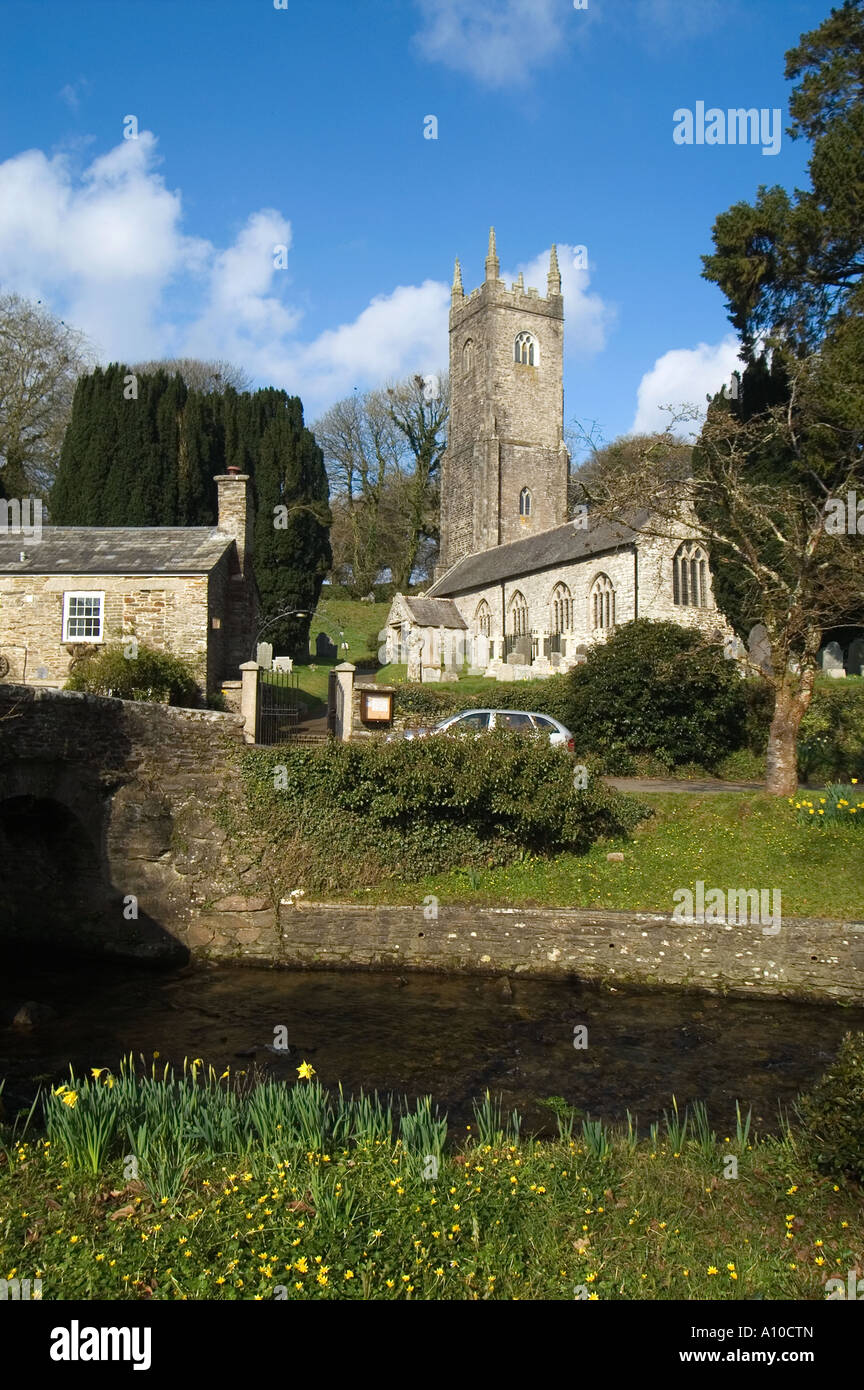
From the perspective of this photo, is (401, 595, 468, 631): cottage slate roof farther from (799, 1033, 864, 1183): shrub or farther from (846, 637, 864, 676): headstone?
(799, 1033, 864, 1183): shrub

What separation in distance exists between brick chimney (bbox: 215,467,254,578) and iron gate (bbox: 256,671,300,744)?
352cm

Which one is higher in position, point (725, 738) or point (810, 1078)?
point (725, 738)

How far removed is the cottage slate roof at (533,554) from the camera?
38750mm

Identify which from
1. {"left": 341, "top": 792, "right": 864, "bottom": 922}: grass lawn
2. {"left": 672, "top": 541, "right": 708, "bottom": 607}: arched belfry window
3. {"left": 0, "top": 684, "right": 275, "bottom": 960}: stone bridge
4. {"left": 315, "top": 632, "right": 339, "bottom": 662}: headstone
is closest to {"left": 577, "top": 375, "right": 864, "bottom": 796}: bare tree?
{"left": 341, "top": 792, "right": 864, "bottom": 922}: grass lawn

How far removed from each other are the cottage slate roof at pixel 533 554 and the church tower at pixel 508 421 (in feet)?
11.9

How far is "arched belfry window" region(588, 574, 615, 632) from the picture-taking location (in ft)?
127

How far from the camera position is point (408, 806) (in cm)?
1417

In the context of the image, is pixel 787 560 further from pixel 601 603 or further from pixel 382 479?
pixel 382 479

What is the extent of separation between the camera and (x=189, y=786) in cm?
1458

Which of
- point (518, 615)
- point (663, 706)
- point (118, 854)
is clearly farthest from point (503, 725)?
point (518, 615)

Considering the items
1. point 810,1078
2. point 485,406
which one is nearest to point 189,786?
point 810,1078

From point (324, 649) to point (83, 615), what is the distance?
21.5m
